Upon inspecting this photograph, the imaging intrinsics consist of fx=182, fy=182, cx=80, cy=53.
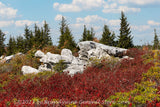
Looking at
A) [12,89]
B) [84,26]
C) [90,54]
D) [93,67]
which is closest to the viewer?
[12,89]

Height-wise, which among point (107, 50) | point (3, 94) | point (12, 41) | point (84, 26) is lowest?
point (3, 94)

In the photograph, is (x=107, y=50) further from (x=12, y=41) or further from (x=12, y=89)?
(x=12, y=41)

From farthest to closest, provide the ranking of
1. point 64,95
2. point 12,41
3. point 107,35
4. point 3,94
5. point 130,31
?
point 12,41, point 107,35, point 130,31, point 3,94, point 64,95

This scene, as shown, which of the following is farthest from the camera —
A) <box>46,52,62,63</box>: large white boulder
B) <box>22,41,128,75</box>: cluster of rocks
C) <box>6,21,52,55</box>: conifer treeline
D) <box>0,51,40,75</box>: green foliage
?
Answer: <box>6,21,52,55</box>: conifer treeline

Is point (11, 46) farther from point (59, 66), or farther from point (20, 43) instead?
point (59, 66)

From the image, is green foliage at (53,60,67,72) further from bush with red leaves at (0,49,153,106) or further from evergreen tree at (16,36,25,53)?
evergreen tree at (16,36,25,53)

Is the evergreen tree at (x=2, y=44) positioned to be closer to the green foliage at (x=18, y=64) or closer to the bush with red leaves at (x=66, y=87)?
the green foliage at (x=18, y=64)

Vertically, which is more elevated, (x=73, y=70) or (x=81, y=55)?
(x=81, y=55)

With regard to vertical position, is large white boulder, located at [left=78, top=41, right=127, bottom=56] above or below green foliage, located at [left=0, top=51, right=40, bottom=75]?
above

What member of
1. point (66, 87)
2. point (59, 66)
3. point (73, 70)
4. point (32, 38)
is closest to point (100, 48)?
point (59, 66)

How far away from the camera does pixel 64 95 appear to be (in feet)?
20.0

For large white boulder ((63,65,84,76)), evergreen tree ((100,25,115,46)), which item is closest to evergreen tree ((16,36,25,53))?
evergreen tree ((100,25,115,46))

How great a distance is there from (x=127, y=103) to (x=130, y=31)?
32327mm

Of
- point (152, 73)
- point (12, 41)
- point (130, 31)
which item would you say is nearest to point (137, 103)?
point (152, 73)
